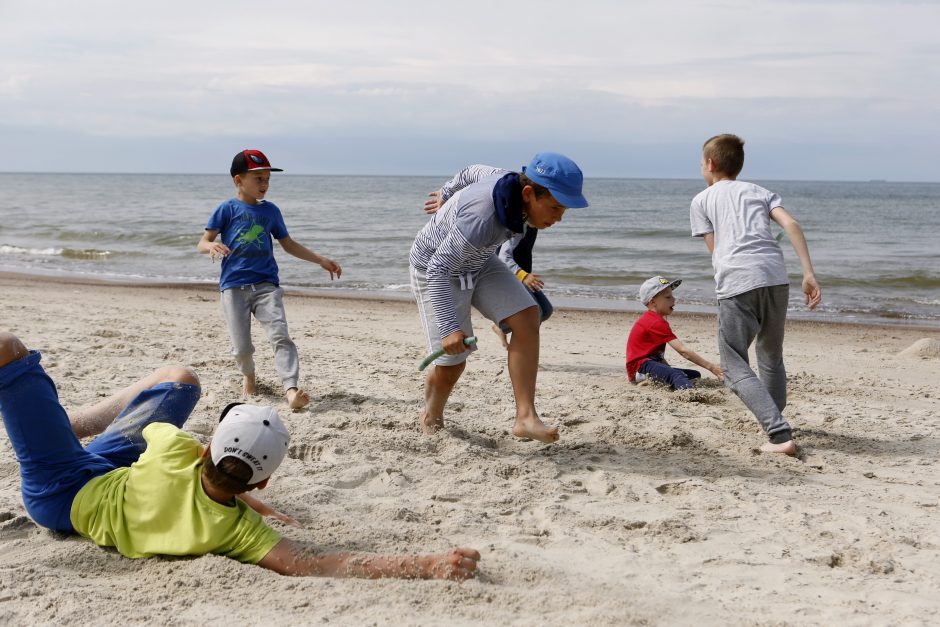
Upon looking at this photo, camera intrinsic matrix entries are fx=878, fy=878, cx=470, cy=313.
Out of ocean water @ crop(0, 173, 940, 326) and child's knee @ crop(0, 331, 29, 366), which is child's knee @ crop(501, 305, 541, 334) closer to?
child's knee @ crop(0, 331, 29, 366)

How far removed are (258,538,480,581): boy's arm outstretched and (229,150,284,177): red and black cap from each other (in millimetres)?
3174

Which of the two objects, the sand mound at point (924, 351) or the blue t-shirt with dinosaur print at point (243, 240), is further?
the sand mound at point (924, 351)

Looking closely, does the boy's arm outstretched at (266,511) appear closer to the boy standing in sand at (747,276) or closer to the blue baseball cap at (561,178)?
the blue baseball cap at (561,178)

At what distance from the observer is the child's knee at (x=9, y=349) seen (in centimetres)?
308

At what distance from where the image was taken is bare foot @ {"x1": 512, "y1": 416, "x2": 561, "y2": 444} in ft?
14.2

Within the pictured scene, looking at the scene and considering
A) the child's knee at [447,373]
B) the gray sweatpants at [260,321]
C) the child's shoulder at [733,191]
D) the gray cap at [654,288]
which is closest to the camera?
the child's knee at [447,373]

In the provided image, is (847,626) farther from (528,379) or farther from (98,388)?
(98,388)

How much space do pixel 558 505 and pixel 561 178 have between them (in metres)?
1.46

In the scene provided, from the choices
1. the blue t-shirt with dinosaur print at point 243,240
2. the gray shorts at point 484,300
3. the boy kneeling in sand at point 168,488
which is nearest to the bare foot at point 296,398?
the blue t-shirt with dinosaur print at point 243,240

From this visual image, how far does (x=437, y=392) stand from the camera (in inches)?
188

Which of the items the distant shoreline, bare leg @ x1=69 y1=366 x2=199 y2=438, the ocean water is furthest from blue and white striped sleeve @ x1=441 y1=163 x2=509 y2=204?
the ocean water

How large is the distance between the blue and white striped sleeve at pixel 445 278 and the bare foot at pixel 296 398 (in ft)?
4.75

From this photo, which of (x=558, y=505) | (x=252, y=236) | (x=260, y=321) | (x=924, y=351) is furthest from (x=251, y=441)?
(x=924, y=351)

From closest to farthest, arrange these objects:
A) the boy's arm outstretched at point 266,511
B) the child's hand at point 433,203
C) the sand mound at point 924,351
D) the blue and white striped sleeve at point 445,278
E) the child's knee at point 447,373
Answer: the boy's arm outstretched at point 266,511
the blue and white striped sleeve at point 445,278
the child's knee at point 447,373
the child's hand at point 433,203
the sand mound at point 924,351
